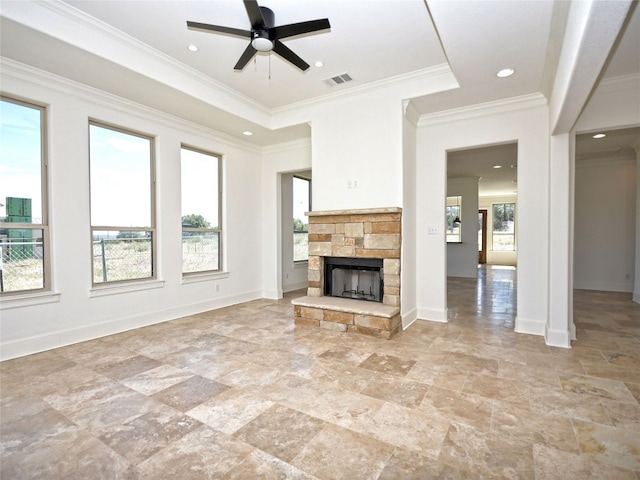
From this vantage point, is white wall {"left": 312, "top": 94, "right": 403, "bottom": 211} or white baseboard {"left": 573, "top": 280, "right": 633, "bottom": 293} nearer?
white wall {"left": 312, "top": 94, "right": 403, "bottom": 211}

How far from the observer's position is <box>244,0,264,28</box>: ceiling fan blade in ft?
7.74

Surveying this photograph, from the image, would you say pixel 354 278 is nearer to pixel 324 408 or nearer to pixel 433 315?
pixel 433 315

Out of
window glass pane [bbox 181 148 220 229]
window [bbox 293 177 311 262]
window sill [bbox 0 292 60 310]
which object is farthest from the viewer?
window [bbox 293 177 311 262]

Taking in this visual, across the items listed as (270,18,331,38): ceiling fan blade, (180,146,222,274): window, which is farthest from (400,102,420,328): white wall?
(180,146,222,274): window

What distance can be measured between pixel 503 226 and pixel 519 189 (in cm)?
1112

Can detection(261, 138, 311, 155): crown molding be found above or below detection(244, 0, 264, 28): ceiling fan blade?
below

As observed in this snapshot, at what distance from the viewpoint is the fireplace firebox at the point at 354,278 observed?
4.44m

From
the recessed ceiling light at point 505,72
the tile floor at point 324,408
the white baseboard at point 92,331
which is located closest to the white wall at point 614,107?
the recessed ceiling light at point 505,72

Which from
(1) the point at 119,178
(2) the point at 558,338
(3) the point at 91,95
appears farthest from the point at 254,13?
(2) the point at 558,338

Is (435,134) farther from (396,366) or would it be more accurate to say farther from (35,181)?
(35,181)

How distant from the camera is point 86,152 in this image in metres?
3.77

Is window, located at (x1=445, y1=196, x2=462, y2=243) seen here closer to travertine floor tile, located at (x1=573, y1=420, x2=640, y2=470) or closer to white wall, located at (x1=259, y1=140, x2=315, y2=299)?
white wall, located at (x1=259, y1=140, x2=315, y2=299)

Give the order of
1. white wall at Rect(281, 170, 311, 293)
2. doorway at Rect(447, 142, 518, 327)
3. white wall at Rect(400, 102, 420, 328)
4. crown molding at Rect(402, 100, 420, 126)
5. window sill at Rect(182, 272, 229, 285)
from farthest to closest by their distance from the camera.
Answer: white wall at Rect(281, 170, 311, 293) < doorway at Rect(447, 142, 518, 327) < window sill at Rect(182, 272, 229, 285) < white wall at Rect(400, 102, 420, 328) < crown molding at Rect(402, 100, 420, 126)

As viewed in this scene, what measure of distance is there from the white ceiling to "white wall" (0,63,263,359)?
0.27m
